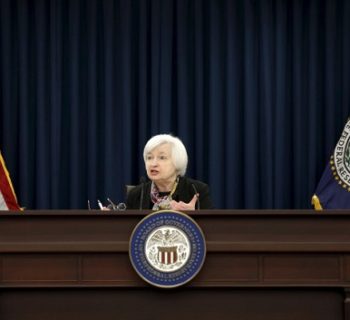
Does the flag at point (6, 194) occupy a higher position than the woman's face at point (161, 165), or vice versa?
the woman's face at point (161, 165)

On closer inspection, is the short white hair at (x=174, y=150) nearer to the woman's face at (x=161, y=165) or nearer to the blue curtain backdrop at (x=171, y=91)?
the woman's face at (x=161, y=165)

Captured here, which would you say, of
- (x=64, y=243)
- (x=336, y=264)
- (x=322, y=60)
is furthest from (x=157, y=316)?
(x=322, y=60)

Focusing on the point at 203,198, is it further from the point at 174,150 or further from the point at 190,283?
the point at 190,283

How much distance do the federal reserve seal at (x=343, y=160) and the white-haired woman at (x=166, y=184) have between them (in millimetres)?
2172

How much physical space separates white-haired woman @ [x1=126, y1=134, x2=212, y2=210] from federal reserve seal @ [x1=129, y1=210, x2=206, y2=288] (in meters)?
0.74

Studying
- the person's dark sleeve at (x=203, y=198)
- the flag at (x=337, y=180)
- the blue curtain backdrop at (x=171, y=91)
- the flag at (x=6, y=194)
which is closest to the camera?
the person's dark sleeve at (x=203, y=198)

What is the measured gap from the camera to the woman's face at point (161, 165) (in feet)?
12.6

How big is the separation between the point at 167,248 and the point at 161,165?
2.92ft

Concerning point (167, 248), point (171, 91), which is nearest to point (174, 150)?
point (167, 248)

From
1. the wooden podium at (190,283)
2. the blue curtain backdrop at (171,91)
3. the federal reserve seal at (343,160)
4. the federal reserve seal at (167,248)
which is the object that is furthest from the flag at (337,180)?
the federal reserve seal at (167,248)

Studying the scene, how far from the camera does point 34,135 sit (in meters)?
6.21

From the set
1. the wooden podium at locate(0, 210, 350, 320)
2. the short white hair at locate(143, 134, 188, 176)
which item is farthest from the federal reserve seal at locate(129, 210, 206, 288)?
the short white hair at locate(143, 134, 188, 176)

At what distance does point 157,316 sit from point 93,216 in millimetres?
457

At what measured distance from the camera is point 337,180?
5.80 metres
